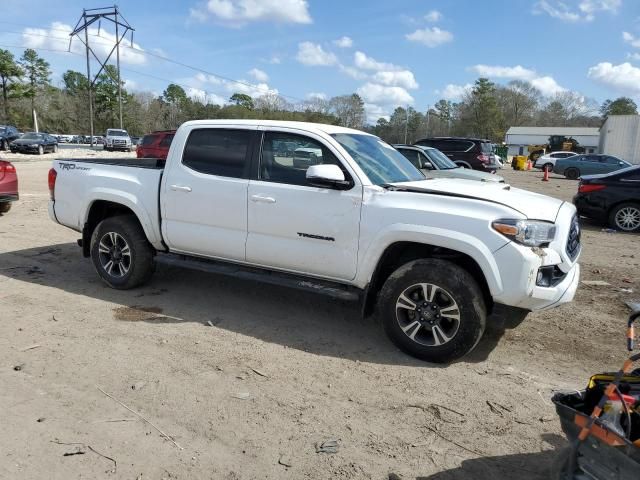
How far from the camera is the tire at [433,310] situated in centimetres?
407

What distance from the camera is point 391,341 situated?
4.48 m

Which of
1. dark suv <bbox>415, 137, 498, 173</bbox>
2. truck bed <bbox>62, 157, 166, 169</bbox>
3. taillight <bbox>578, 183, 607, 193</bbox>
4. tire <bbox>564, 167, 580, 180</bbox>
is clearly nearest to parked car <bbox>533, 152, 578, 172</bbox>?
tire <bbox>564, 167, 580, 180</bbox>

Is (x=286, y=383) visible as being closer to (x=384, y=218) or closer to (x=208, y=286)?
(x=384, y=218)

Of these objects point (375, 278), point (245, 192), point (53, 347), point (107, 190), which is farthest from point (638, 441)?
point (107, 190)

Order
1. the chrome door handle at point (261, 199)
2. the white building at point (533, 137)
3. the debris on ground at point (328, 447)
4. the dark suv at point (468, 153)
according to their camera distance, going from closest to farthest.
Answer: the debris on ground at point (328, 447) < the chrome door handle at point (261, 199) < the dark suv at point (468, 153) < the white building at point (533, 137)

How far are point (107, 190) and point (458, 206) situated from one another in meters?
3.93

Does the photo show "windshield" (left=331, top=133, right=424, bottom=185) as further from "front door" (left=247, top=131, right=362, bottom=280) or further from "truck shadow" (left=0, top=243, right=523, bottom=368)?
"truck shadow" (left=0, top=243, right=523, bottom=368)

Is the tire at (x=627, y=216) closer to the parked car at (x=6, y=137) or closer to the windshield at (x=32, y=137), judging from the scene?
the windshield at (x=32, y=137)

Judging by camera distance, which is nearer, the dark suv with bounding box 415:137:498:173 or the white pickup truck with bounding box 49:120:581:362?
the white pickup truck with bounding box 49:120:581:362

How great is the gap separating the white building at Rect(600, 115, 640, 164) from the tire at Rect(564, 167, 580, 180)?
63.9 feet

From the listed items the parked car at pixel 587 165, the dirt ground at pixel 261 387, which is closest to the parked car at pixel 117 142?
the parked car at pixel 587 165

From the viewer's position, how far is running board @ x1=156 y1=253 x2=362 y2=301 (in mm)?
4629

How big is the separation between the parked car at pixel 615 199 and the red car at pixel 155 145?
13903 millimetres

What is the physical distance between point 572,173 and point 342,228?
29855mm
